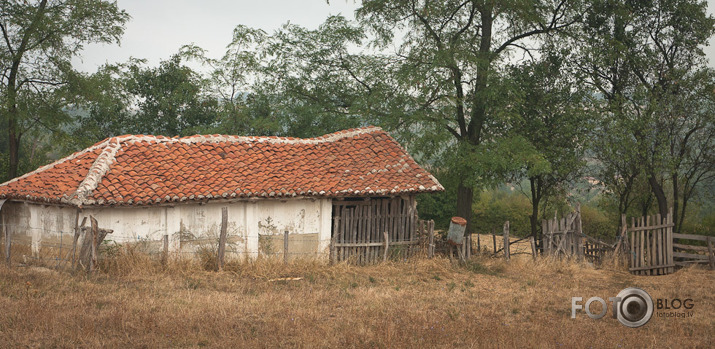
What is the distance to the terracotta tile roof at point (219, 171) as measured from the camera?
534 inches

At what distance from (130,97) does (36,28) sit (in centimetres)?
713

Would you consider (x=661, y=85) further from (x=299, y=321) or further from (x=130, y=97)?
(x=130, y=97)

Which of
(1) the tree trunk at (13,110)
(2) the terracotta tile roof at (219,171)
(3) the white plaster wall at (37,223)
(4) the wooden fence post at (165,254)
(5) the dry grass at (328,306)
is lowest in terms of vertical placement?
(5) the dry grass at (328,306)

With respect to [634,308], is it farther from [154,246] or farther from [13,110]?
[13,110]

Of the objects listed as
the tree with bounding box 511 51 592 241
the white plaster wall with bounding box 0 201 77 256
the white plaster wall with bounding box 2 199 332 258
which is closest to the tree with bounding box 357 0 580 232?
the tree with bounding box 511 51 592 241

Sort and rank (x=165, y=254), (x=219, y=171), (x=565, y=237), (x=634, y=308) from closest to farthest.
A: 1. (x=634, y=308)
2. (x=165, y=254)
3. (x=219, y=171)
4. (x=565, y=237)

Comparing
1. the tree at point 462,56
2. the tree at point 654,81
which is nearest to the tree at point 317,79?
the tree at point 462,56

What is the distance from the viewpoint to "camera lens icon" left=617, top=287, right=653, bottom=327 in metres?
9.83

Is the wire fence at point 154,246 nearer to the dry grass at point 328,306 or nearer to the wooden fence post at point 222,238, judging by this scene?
the wooden fence post at point 222,238

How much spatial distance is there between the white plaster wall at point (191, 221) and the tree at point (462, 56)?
5802 mm

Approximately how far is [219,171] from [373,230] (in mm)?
4310

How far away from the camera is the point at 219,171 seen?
15125mm

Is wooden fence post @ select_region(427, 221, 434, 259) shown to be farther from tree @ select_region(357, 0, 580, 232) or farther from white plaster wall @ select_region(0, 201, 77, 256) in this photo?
white plaster wall @ select_region(0, 201, 77, 256)

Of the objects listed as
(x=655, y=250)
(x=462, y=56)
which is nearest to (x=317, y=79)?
(x=462, y=56)
